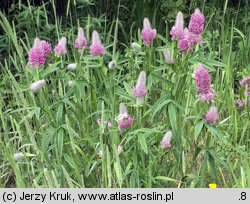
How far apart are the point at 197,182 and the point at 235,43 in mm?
2301

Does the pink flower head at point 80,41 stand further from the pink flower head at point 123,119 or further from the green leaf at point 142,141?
the green leaf at point 142,141

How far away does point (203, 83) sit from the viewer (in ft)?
6.64

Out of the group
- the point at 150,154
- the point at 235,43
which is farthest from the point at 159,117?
the point at 235,43

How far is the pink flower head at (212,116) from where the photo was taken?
6.62ft

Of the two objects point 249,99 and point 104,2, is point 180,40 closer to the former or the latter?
point 249,99

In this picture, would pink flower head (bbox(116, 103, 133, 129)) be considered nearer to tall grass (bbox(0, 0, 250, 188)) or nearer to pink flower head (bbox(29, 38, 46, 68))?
tall grass (bbox(0, 0, 250, 188))

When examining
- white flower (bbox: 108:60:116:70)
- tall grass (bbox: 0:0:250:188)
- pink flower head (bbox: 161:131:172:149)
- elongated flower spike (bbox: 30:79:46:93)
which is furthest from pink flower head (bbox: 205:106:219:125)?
elongated flower spike (bbox: 30:79:46:93)

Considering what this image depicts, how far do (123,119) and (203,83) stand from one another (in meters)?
0.35

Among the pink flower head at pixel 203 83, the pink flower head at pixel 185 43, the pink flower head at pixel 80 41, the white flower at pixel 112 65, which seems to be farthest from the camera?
the pink flower head at pixel 80 41

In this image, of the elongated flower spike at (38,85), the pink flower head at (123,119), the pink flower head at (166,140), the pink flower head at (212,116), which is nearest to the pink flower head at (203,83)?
the pink flower head at (212,116)

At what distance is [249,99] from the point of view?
280 centimetres

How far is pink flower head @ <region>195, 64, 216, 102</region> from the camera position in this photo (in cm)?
200

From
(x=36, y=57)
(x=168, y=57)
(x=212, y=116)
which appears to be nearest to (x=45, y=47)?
(x=36, y=57)

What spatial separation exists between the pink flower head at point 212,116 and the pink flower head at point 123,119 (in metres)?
0.31
